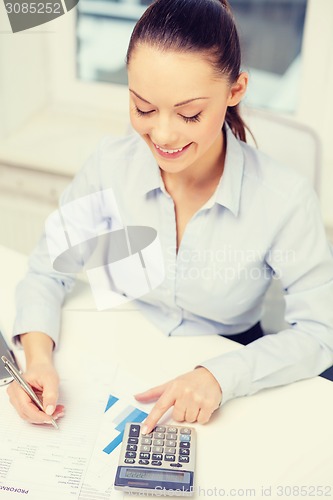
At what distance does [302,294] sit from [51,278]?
439 mm

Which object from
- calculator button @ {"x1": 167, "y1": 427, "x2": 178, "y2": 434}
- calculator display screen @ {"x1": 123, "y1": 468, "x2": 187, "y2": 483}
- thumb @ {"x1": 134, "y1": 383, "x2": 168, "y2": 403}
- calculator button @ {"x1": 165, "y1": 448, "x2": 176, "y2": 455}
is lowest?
thumb @ {"x1": 134, "y1": 383, "x2": 168, "y2": 403}

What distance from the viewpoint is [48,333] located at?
98cm

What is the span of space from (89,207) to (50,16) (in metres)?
0.74

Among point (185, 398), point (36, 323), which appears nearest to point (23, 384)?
point (36, 323)

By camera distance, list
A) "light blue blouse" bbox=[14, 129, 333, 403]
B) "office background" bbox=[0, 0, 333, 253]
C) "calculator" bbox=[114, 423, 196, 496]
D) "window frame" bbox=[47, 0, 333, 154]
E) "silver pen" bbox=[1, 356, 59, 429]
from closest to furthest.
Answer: "calculator" bbox=[114, 423, 196, 496] → "silver pen" bbox=[1, 356, 59, 429] → "light blue blouse" bbox=[14, 129, 333, 403] → "window frame" bbox=[47, 0, 333, 154] → "office background" bbox=[0, 0, 333, 253]

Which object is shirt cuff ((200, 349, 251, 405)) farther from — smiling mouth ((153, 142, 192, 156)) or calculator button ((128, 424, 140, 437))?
smiling mouth ((153, 142, 192, 156))

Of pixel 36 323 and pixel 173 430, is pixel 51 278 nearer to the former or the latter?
pixel 36 323

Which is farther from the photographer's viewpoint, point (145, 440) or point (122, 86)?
point (122, 86)

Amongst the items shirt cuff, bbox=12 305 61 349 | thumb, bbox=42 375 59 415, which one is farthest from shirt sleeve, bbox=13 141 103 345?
thumb, bbox=42 375 59 415

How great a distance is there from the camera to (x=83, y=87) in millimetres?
1846

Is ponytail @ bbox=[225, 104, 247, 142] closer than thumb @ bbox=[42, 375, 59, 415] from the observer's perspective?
No

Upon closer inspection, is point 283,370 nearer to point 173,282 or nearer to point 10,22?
point 173,282

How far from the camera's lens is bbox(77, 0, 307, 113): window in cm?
163

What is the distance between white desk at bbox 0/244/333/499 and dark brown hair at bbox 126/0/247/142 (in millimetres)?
437
